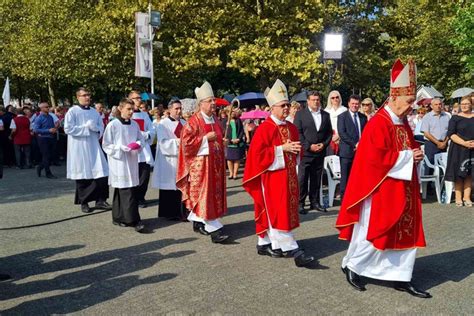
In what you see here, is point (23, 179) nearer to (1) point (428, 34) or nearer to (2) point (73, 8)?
(2) point (73, 8)

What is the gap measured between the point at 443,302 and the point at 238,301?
1.88 m

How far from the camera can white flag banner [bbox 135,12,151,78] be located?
48.1ft

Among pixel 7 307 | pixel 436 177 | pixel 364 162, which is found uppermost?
pixel 364 162

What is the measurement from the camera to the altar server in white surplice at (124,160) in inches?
282

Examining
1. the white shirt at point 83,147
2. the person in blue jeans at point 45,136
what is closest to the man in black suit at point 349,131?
the white shirt at point 83,147

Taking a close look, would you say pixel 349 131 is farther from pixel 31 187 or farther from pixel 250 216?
pixel 31 187

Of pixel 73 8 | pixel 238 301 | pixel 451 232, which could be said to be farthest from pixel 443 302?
pixel 73 8

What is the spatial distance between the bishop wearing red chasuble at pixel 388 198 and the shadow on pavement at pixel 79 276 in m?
2.03

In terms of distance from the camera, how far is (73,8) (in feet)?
86.7

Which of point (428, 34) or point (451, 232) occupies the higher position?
point (428, 34)

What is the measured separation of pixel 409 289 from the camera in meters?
4.63

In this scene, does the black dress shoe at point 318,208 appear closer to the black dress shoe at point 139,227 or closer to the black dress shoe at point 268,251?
the black dress shoe at point 268,251

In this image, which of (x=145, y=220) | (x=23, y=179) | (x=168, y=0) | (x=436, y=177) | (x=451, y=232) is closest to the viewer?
(x=451, y=232)

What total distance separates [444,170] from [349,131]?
2.30 metres
